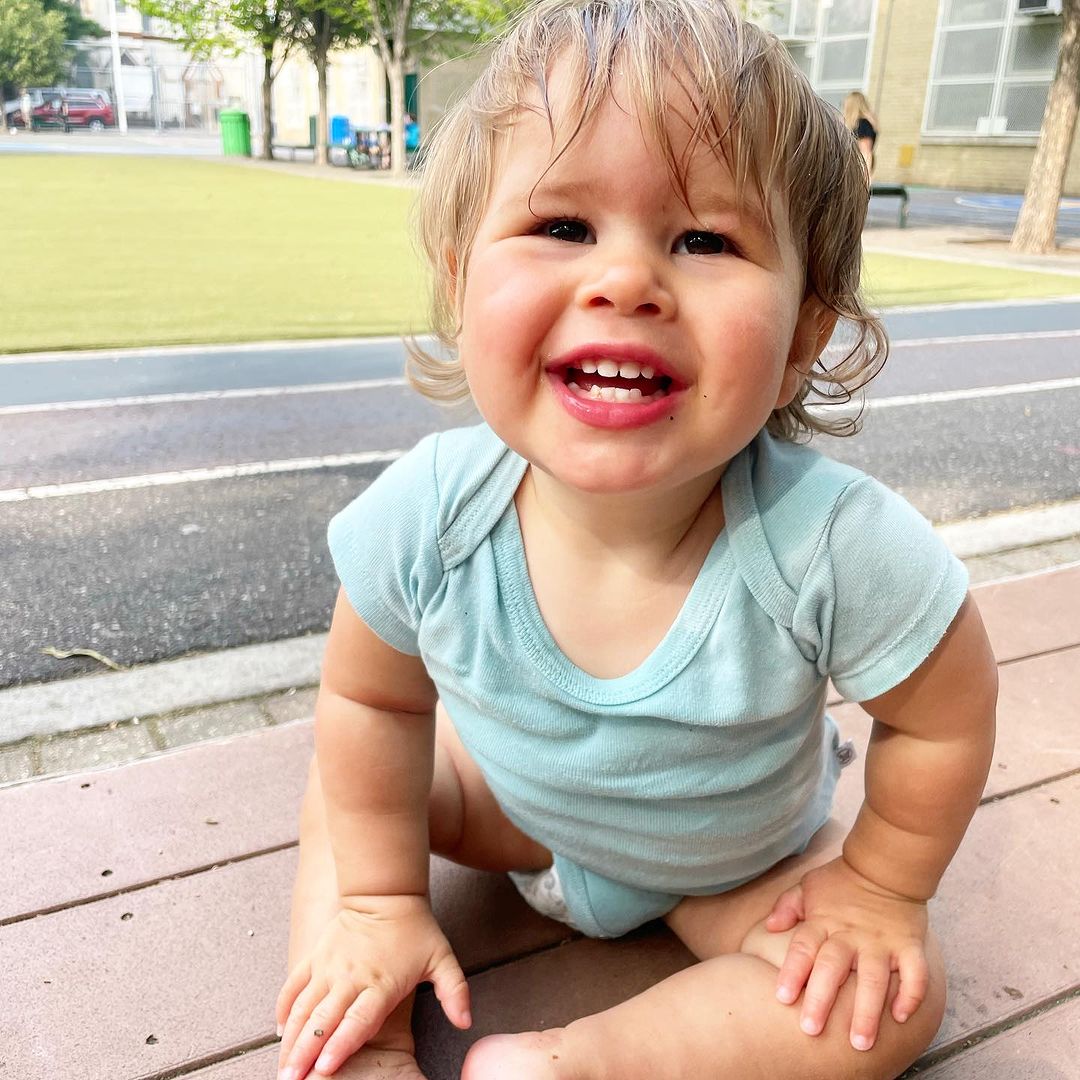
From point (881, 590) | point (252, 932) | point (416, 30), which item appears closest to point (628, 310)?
point (881, 590)

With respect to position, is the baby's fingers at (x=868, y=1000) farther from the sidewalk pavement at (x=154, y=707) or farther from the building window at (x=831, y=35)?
the building window at (x=831, y=35)

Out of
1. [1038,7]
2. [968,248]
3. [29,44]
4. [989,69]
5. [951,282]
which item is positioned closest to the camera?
[951,282]

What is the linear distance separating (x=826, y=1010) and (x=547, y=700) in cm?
44

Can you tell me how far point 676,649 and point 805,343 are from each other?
14.2 inches

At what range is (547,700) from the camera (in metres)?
1.22

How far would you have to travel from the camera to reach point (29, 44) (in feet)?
65.4

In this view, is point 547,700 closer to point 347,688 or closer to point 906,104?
point 347,688

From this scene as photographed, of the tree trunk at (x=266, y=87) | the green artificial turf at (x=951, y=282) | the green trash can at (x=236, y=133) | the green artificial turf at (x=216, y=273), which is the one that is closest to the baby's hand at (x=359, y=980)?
the green artificial turf at (x=216, y=273)

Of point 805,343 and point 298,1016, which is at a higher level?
point 805,343

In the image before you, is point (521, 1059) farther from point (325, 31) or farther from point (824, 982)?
point (325, 31)

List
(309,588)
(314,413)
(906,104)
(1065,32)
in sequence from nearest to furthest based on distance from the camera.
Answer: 1. (309,588)
2. (314,413)
3. (1065,32)
4. (906,104)

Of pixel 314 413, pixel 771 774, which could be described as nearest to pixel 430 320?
pixel 771 774

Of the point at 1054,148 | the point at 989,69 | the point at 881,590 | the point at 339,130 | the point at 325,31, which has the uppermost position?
the point at 325,31

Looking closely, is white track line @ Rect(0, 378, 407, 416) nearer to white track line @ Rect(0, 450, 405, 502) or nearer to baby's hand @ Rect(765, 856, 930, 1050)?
white track line @ Rect(0, 450, 405, 502)
